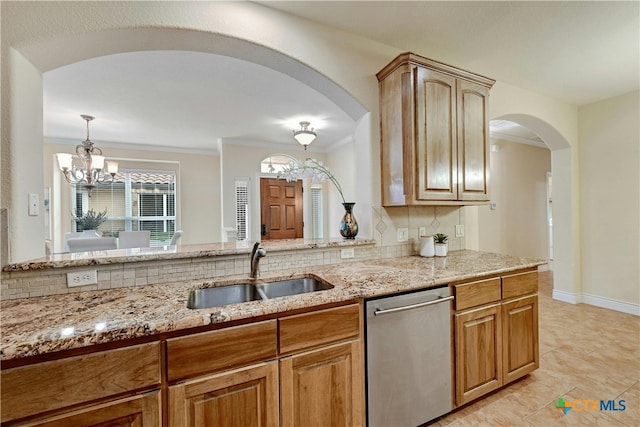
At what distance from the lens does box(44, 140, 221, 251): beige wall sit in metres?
5.16

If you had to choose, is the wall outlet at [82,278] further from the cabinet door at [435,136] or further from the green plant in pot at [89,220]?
A: the green plant in pot at [89,220]

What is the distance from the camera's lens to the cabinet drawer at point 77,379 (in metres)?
0.84

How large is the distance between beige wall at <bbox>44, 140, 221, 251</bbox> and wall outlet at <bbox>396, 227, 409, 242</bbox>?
15.3 feet

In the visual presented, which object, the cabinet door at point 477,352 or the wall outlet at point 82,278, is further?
the cabinet door at point 477,352

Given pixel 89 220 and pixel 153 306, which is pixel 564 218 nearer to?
pixel 153 306

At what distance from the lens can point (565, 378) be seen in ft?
6.69

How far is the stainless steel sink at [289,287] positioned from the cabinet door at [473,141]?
131 centimetres

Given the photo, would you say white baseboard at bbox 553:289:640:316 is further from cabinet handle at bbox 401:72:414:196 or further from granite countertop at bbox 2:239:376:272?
granite countertop at bbox 2:239:376:272

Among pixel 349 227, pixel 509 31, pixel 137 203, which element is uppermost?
pixel 509 31

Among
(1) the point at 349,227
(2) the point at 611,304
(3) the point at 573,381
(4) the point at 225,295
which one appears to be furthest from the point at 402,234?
(2) the point at 611,304

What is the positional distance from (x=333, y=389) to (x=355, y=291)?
464 mm

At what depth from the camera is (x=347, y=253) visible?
207 cm

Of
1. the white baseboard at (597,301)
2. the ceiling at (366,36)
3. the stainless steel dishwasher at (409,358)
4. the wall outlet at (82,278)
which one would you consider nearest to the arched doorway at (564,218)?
the white baseboard at (597,301)

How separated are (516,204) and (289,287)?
5071 mm
